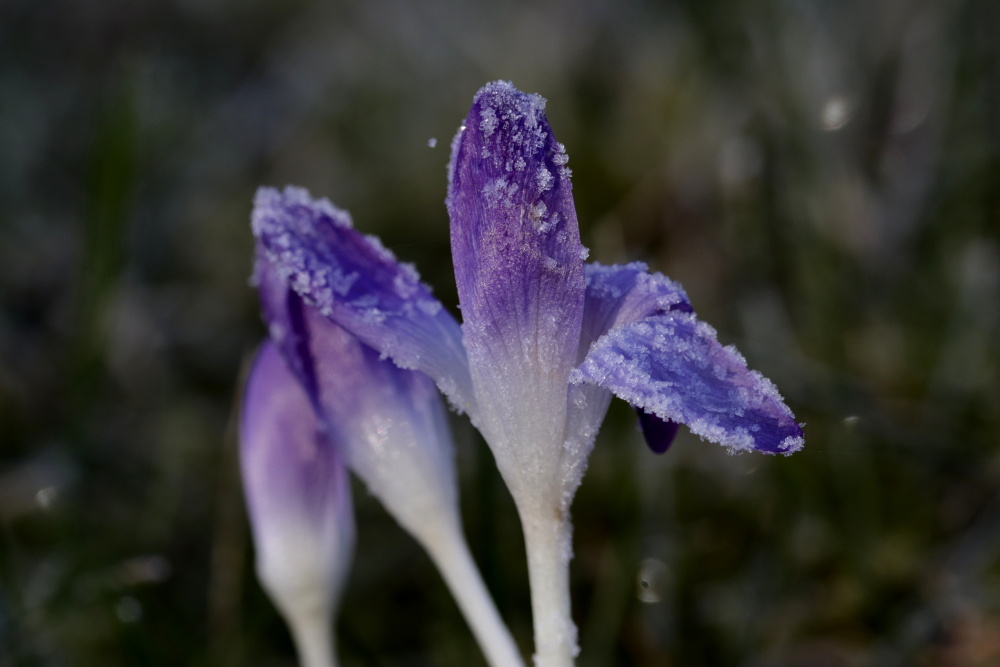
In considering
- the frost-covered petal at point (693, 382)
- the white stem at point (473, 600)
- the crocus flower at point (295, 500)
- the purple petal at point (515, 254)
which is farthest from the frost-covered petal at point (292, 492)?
the frost-covered petal at point (693, 382)

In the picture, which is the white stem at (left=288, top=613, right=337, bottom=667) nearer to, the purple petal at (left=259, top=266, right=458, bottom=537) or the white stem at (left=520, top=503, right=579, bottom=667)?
the purple petal at (left=259, top=266, right=458, bottom=537)

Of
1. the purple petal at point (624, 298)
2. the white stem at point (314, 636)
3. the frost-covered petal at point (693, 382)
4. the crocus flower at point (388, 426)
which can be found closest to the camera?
the frost-covered petal at point (693, 382)

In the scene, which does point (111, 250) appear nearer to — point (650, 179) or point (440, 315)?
point (440, 315)

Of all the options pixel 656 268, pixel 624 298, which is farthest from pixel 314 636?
pixel 656 268

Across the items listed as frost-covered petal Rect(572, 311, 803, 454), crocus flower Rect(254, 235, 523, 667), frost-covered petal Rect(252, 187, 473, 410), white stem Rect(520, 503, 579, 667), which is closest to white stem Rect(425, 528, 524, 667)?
crocus flower Rect(254, 235, 523, 667)

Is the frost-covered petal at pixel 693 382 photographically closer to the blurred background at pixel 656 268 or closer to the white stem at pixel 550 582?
the white stem at pixel 550 582

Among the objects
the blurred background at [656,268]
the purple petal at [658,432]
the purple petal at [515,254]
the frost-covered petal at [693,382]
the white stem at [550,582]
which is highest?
the blurred background at [656,268]
